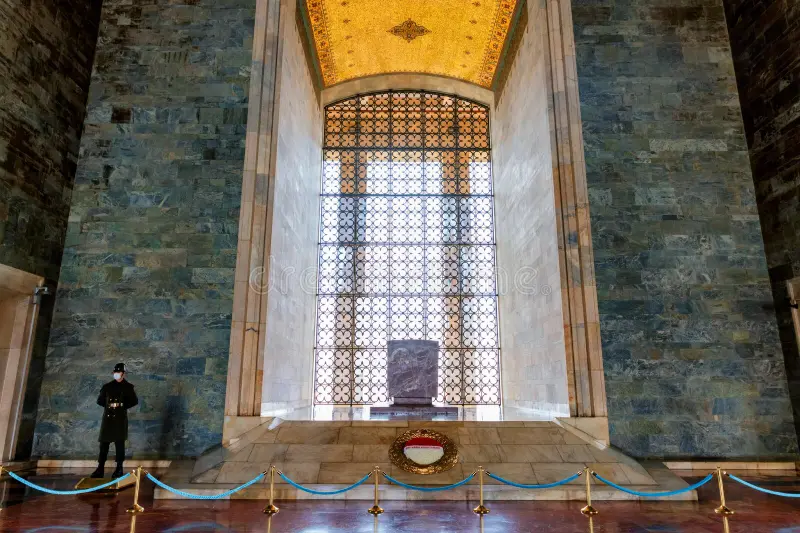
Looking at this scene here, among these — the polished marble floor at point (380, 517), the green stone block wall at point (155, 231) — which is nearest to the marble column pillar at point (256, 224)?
the green stone block wall at point (155, 231)

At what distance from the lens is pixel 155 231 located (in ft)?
24.3

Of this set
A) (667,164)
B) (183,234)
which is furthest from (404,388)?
(667,164)

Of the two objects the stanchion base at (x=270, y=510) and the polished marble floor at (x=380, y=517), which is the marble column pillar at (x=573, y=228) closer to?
the polished marble floor at (x=380, y=517)

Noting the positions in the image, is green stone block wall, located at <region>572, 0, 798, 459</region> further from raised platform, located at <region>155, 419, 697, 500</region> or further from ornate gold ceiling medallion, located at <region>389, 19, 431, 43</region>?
ornate gold ceiling medallion, located at <region>389, 19, 431, 43</region>

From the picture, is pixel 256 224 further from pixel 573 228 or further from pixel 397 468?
pixel 573 228

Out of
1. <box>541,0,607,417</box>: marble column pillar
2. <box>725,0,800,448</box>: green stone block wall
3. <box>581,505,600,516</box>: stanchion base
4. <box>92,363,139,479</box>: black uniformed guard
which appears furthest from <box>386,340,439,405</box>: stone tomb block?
<box>725,0,800,448</box>: green stone block wall

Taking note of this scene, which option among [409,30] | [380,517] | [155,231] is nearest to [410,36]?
[409,30]

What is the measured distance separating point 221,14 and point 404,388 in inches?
268

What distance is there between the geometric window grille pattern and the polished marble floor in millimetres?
6180

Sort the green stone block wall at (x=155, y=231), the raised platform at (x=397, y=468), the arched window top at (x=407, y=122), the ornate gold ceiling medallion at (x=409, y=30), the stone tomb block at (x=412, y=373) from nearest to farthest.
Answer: the raised platform at (x=397, y=468) < the green stone block wall at (x=155, y=231) < the stone tomb block at (x=412, y=373) < the ornate gold ceiling medallion at (x=409, y=30) < the arched window top at (x=407, y=122)

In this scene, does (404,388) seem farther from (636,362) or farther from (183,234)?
(183,234)

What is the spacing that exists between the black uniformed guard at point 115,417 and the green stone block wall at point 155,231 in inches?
40.9

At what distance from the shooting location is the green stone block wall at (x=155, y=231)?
682 centimetres

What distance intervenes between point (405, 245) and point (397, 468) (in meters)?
6.91
